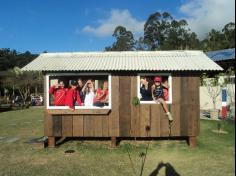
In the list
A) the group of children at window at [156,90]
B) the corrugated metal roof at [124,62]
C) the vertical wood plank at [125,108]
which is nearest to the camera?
the corrugated metal roof at [124,62]

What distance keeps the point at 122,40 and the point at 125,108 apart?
6195 centimetres

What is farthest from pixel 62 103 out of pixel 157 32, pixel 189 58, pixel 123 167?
pixel 157 32

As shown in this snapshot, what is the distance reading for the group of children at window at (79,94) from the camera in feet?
38.1

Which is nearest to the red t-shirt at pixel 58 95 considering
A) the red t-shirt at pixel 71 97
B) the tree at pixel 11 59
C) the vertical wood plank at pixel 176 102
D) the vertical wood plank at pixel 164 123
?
the red t-shirt at pixel 71 97

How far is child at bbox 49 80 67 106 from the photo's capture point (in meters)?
11.6

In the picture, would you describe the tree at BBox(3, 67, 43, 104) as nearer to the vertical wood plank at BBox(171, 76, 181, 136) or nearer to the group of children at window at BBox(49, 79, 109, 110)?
the group of children at window at BBox(49, 79, 109, 110)

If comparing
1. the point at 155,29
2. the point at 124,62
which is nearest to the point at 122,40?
the point at 155,29

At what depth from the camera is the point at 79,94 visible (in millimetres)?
11758

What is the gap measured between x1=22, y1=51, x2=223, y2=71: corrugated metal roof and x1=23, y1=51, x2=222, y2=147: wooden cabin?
0.10 ft

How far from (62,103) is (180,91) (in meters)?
3.59

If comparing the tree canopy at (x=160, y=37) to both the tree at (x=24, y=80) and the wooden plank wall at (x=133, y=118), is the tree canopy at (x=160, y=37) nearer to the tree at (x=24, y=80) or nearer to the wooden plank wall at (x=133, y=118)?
the tree at (x=24, y=80)

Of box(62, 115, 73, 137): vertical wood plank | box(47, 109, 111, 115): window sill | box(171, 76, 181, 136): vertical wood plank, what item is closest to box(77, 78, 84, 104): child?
box(47, 109, 111, 115): window sill

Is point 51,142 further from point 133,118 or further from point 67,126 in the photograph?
point 133,118

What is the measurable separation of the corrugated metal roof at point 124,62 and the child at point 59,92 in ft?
1.98
